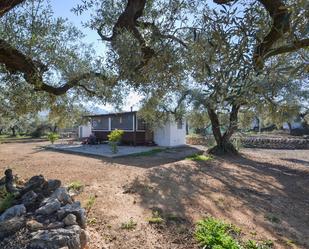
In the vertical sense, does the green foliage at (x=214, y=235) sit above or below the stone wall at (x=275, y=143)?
below

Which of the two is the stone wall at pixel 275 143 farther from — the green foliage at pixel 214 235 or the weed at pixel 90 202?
the green foliage at pixel 214 235

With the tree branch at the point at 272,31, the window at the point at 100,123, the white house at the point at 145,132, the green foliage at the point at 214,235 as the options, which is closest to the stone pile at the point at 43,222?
the green foliage at the point at 214,235

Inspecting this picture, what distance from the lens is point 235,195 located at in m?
8.85

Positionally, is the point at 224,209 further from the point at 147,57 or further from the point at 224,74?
the point at 224,74

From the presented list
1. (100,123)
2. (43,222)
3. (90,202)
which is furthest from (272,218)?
(100,123)

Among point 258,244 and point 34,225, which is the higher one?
point 34,225

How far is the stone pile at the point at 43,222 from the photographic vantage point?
15.0 feet

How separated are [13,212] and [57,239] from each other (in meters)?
1.62

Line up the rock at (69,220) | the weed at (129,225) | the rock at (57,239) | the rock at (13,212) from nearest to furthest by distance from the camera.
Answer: the rock at (57,239)
the rock at (69,220)
the rock at (13,212)
the weed at (129,225)

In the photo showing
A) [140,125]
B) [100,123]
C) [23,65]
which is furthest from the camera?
[100,123]

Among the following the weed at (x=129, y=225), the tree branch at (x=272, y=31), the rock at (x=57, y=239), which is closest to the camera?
the tree branch at (x=272, y=31)

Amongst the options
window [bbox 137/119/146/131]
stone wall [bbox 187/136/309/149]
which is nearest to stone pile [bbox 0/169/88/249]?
window [bbox 137/119/146/131]

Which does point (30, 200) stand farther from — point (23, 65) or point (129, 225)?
point (23, 65)

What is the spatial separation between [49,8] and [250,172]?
10.1m
